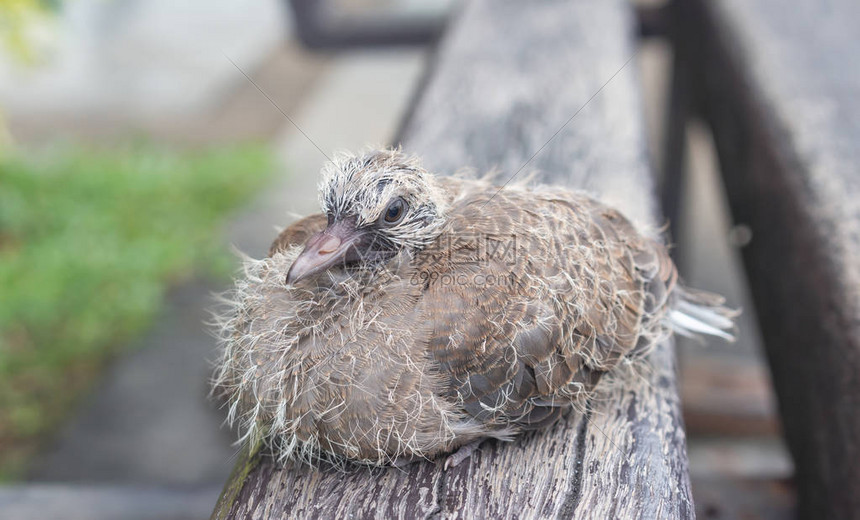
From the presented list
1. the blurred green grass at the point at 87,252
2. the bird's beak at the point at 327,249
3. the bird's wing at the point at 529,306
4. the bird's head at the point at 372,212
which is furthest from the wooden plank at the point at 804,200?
the blurred green grass at the point at 87,252

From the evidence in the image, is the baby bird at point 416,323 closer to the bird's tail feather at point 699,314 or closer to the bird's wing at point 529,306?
the bird's wing at point 529,306

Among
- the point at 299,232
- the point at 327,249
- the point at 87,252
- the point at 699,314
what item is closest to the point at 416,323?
the point at 327,249

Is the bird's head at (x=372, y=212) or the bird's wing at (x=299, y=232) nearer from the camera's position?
the bird's head at (x=372, y=212)

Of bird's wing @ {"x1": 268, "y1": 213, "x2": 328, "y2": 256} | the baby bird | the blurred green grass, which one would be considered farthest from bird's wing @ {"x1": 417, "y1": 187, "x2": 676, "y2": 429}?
the blurred green grass

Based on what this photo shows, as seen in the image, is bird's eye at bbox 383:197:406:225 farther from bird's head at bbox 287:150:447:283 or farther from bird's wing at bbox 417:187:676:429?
bird's wing at bbox 417:187:676:429

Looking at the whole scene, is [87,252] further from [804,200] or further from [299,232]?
[804,200]
